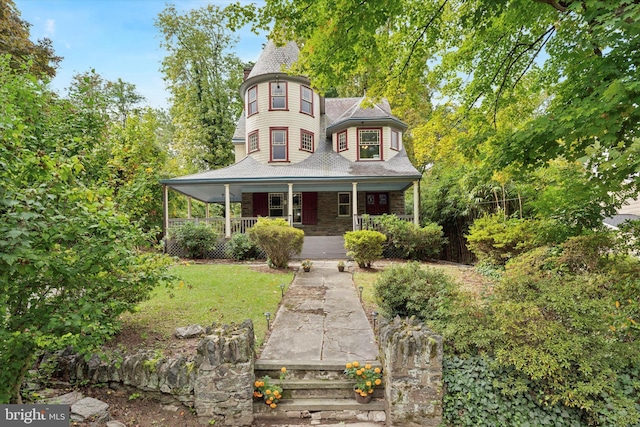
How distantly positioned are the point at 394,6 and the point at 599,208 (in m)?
5.55

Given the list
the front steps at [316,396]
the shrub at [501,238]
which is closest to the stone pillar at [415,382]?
the front steps at [316,396]

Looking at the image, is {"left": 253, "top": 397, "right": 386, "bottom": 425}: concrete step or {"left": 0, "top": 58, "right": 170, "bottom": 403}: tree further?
{"left": 253, "top": 397, "right": 386, "bottom": 425}: concrete step

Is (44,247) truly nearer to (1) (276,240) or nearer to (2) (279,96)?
(1) (276,240)

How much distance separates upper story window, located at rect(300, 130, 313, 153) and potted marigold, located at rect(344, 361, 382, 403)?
13645mm

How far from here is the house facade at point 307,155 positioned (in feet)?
49.0

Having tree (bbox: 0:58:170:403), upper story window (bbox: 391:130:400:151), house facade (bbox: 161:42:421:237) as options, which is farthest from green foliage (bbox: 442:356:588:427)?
upper story window (bbox: 391:130:400:151)

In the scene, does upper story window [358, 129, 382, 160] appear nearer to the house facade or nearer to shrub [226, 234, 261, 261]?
the house facade

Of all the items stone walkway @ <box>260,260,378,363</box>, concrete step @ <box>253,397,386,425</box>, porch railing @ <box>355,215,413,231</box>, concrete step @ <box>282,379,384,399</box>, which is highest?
porch railing @ <box>355,215,413,231</box>

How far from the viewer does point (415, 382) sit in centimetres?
342

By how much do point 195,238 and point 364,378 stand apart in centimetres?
966

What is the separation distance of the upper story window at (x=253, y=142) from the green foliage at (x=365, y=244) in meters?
8.83

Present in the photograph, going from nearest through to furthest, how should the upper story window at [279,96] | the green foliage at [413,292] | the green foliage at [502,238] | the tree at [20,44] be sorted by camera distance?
the green foliage at [413,292]
the green foliage at [502,238]
the tree at [20,44]
the upper story window at [279,96]

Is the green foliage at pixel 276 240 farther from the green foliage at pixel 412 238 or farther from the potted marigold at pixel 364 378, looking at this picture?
the potted marigold at pixel 364 378

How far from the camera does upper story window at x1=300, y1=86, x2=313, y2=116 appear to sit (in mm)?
16297
